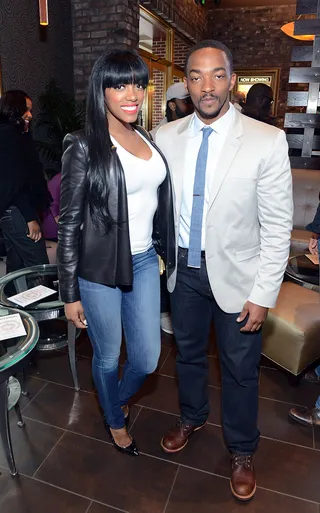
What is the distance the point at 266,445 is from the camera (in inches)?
79.2

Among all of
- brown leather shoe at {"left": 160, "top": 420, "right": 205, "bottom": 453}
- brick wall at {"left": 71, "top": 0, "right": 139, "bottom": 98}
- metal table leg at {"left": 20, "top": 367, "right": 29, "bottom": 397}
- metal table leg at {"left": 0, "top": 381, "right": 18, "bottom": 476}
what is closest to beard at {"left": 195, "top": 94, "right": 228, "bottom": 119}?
metal table leg at {"left": 0, "top": 381, "right": 18, "bottom": 476}

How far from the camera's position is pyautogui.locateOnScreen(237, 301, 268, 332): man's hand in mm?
1515

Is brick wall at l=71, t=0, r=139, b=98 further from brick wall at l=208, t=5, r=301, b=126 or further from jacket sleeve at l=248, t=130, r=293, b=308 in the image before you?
brick wall at l=208, t=5, r=301, b=126

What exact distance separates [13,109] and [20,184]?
0.52 meters

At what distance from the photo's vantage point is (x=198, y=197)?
152cm

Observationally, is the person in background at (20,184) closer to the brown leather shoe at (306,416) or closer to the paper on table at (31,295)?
the paper on table at (31,295)

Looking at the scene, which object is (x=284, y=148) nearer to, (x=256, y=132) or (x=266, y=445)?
(x=256, y=132)

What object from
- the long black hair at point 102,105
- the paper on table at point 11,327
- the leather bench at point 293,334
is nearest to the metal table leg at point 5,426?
the paper on table at point 11,327

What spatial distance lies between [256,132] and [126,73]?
0.48m

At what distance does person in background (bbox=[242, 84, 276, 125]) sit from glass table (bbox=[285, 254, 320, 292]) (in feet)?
3.83

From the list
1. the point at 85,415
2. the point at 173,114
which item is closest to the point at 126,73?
the point at 85,415

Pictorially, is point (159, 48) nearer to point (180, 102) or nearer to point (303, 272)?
point (180, 102)

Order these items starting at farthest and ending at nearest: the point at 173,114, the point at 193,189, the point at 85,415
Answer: the point at 173,114 → the point at 85,415 → the point at 193,189

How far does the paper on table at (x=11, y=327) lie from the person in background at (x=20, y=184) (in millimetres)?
1175
